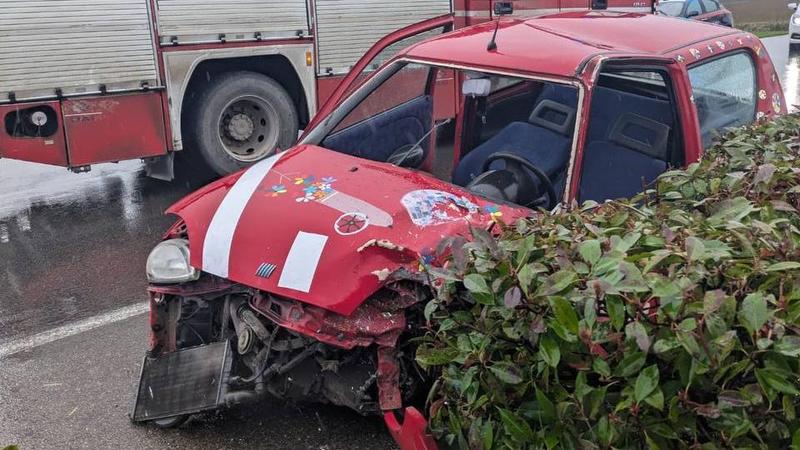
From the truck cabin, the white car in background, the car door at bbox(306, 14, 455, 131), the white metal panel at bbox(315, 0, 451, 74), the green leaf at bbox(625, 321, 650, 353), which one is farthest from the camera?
the white car in background

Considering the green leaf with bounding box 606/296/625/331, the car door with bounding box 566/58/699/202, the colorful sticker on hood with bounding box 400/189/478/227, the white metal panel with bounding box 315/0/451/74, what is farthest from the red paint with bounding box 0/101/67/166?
the green leaf with bounding box 606/296/625/331

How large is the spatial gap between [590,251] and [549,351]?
13.0 inches

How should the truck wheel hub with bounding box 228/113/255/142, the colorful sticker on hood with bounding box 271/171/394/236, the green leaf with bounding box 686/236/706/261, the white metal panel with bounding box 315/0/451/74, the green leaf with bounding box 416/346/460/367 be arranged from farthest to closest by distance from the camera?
the white metal panel with bounding box 315/0/451/74 → the truck wheel hub with bounding box 228/113/255/142 → the colorful sticker on hood with bounding box 271/171/394/236 → the green leaf with bounding box 416/346/460/367 → the green leaf with bounding box 686/236/706/261

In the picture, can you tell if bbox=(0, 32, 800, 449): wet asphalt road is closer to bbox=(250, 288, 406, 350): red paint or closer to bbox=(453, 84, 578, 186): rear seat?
bbox=(250, 288, 406, 350): red paint

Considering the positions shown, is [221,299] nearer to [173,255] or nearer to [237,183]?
[173,255]

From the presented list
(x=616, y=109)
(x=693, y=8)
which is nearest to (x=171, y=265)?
(x=616, y=109)

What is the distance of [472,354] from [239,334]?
130 cm

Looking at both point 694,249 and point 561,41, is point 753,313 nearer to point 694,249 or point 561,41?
point 694,249

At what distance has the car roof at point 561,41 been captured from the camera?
12.8 feet

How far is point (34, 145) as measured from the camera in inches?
284

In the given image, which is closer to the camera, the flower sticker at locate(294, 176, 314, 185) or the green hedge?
the green hedge

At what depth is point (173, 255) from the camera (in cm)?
373

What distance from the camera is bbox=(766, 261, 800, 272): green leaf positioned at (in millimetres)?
2293

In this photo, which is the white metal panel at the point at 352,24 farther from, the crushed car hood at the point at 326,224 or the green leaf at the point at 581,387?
the green leaf at the point at 581,387
